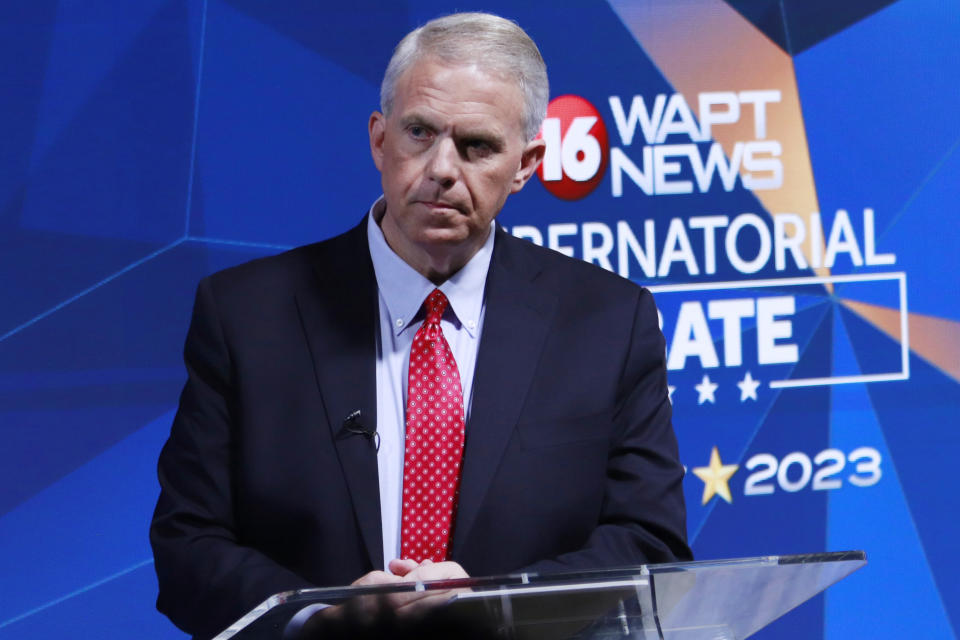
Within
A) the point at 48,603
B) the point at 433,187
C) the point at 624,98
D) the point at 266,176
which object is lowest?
the point at 48,603

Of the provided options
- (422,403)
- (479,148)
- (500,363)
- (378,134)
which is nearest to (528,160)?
(479,148)

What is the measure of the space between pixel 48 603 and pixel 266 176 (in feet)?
4.08

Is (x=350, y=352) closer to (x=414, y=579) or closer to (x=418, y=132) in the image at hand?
(x=418, y=132)

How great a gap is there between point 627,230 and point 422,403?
1.48 metres

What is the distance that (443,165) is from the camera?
182cm

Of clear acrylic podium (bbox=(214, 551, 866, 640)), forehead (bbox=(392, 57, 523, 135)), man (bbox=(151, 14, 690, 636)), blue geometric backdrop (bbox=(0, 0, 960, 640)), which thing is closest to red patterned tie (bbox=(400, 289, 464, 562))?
man (bbox=(151, 14, 690, 636))

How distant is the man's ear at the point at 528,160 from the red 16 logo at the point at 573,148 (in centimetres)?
111

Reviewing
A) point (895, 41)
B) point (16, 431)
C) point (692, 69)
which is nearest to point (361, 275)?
point (16, 431)

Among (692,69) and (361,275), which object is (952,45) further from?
(361,275)

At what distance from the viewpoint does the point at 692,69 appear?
3203 mm

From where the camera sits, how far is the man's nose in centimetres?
182

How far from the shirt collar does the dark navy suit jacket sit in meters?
0.03

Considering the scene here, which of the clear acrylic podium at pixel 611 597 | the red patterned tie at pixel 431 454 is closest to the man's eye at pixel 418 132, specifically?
the red patterned tie at pixel 431 454

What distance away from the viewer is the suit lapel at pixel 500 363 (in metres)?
1.82
